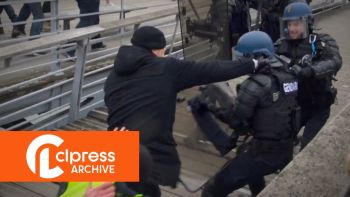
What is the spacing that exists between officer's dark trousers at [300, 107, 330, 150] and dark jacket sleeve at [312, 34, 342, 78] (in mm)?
430

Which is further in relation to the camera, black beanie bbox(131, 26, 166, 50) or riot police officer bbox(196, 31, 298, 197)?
riot police officer bbox(196, 31, 298, 197)

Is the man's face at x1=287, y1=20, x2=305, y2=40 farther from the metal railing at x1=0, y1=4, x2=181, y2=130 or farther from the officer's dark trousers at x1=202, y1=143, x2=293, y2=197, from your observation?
the metal railing at x1=0, y1=4, x2=181, y2=130

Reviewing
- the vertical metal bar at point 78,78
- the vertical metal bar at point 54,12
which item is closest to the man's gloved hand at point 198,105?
the vertical metal bar at point 78,78

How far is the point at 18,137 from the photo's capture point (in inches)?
123

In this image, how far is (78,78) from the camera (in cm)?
536

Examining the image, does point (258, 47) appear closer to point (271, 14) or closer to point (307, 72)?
point (307, 72)

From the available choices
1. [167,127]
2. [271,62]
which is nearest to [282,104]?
[271,62]

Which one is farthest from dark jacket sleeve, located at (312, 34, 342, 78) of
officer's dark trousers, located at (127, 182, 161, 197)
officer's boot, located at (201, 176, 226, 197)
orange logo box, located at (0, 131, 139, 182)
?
orange logo box, located at (0, 131, 139, 182)

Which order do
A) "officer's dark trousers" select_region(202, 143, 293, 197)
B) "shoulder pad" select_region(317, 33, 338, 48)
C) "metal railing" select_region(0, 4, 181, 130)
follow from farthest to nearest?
"metal railing" select_region(0, 4, 181, 130) → "shoulder pad" select_region(317, 33, 338, 48) → "officer's dark trousers" select_region(202, 143, 293, 197)

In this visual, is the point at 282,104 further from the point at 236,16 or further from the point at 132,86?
the point at 236,16

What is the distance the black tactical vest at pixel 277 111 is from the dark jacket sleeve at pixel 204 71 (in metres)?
0.17

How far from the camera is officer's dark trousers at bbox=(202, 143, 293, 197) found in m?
3.65

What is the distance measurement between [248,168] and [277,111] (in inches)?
18.2

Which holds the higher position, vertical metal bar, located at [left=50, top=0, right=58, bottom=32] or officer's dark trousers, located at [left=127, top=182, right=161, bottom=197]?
vertical metal bar, located at [left=50, top=0, right=58, bottom=32]
